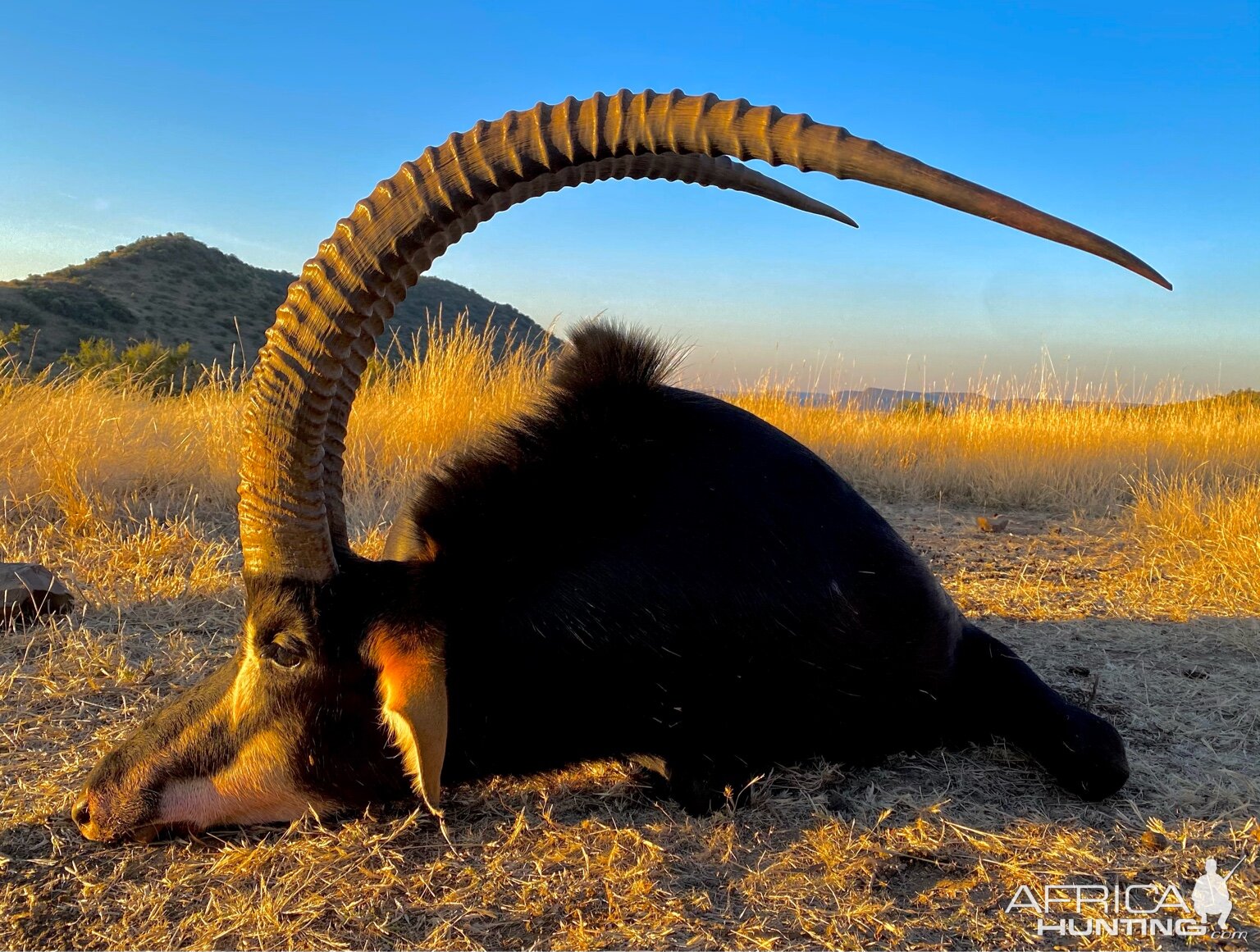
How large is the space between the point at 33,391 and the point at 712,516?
23.9 ft

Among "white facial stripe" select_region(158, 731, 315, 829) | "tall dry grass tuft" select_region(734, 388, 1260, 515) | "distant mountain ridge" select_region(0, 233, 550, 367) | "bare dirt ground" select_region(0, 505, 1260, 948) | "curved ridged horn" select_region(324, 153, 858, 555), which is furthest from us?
"distant mountain ridge" select_region(0, 233, 550, 367)

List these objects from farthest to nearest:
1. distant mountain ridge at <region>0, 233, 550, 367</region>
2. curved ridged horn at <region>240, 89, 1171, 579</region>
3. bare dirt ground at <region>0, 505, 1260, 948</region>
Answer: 1. distant mountain ridge at <region>0, 233, 550, 367</region>
2. bare dirt ground at <region>0, 505, 1260, 948</region>
3. curved ridged horn at <region>240, 89, 1171, 579</region>

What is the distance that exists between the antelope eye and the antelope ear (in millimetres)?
172

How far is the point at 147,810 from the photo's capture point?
198cm

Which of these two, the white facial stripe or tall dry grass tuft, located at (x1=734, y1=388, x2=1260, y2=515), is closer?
the white facial stripe

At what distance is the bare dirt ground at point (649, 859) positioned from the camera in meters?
1.70

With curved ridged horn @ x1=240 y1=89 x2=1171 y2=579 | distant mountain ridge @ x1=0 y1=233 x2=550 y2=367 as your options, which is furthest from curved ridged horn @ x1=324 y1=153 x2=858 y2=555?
distant mountain ridge @ x1=0 y1=233 x2=550 y2=367

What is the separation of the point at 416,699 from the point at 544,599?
0.40 meters

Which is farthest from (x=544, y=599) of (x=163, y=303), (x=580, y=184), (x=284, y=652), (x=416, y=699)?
(x=163, y=303)

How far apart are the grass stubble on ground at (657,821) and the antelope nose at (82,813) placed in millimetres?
61

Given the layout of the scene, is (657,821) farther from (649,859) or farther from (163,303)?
(163,303)

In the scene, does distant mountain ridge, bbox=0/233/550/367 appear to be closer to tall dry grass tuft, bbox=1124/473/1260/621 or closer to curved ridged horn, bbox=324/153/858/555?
tall dry grass tuft, bbox=1124/473/1260/621

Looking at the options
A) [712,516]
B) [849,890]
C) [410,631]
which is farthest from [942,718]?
[410,631]

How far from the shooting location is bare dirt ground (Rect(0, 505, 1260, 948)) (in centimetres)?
170
